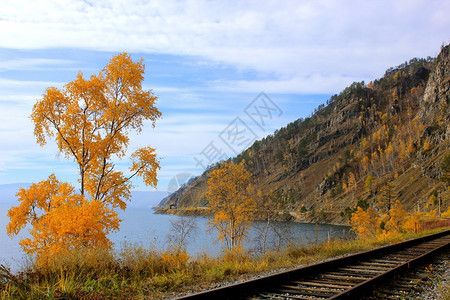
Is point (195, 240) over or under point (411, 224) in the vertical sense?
under

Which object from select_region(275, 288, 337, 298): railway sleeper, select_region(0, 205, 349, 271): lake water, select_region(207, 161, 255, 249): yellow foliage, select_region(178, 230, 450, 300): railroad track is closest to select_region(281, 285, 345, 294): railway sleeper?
select_region(178, 230, 450, 300): railroad track

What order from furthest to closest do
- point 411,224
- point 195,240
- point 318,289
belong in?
point 195,240 < point 411,224 < point 318,289

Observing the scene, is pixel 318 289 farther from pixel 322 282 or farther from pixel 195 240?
pixel 195 240

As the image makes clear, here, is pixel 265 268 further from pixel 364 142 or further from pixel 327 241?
pixel 364 142

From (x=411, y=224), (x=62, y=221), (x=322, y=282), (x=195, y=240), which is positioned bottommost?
(x=195, y=240)

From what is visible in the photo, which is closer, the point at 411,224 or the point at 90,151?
the point at 90,151

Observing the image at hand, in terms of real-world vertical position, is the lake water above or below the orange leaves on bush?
below

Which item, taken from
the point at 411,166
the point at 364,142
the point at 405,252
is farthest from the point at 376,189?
the point at 405,252

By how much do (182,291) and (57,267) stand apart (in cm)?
234

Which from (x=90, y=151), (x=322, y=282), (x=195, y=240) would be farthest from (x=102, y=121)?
(x=195, y=240)

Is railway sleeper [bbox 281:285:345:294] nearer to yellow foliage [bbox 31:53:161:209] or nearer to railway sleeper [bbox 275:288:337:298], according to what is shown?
railway sleeper [bbox 275:288:337:298]

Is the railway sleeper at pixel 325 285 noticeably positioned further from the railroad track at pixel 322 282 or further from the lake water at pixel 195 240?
the lake water at pixel 195 240

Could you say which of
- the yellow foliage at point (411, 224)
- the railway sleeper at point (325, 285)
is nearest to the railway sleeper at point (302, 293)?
the railway sleeper at point (325, 285)

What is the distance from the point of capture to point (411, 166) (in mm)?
139875
